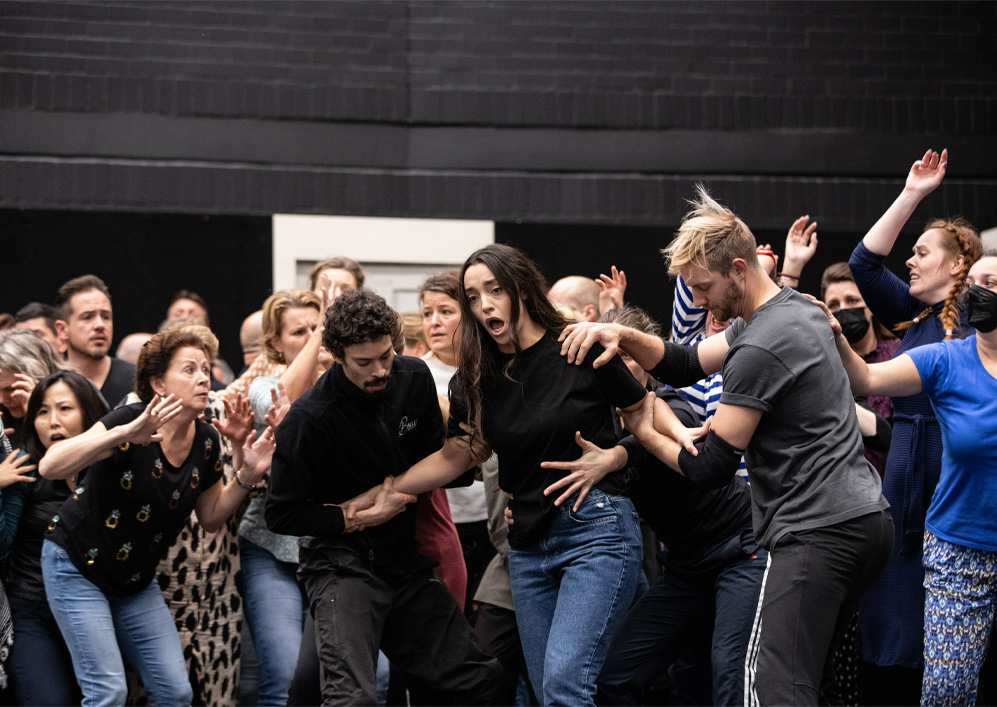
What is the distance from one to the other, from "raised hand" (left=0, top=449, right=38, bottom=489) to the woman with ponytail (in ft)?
11.1

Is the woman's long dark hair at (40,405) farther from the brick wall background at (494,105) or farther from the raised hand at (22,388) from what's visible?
the brick wall background at (494,105)

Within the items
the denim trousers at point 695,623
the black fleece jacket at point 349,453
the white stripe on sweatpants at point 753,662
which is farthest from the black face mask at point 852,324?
the black fleece jacket at point 349,453

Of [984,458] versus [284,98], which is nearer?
[984,458]

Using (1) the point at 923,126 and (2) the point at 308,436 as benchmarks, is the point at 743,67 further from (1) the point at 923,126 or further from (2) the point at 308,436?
(2) the point at 308,436

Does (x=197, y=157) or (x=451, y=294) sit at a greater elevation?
(x=197, y=157)

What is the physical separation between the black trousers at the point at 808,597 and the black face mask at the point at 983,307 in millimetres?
1059

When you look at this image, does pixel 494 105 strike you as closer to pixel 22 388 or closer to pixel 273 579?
pixel 22 388

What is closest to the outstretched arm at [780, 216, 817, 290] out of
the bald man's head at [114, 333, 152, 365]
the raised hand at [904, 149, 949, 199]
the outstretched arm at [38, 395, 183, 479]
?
the raised hand at [904, 149, 949, 199]

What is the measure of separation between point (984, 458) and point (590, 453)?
4.77 ft

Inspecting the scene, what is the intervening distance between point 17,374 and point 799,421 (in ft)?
10.7

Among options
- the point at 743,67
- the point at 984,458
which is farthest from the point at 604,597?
the point at 743,67

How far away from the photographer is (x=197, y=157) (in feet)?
23.2

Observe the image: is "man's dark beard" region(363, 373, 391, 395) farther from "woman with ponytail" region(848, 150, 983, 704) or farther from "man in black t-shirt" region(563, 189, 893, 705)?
"woman with ponytail" region(848, 150, 983, 704)

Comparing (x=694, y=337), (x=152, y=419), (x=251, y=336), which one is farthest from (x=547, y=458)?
(x=251, y=336)
